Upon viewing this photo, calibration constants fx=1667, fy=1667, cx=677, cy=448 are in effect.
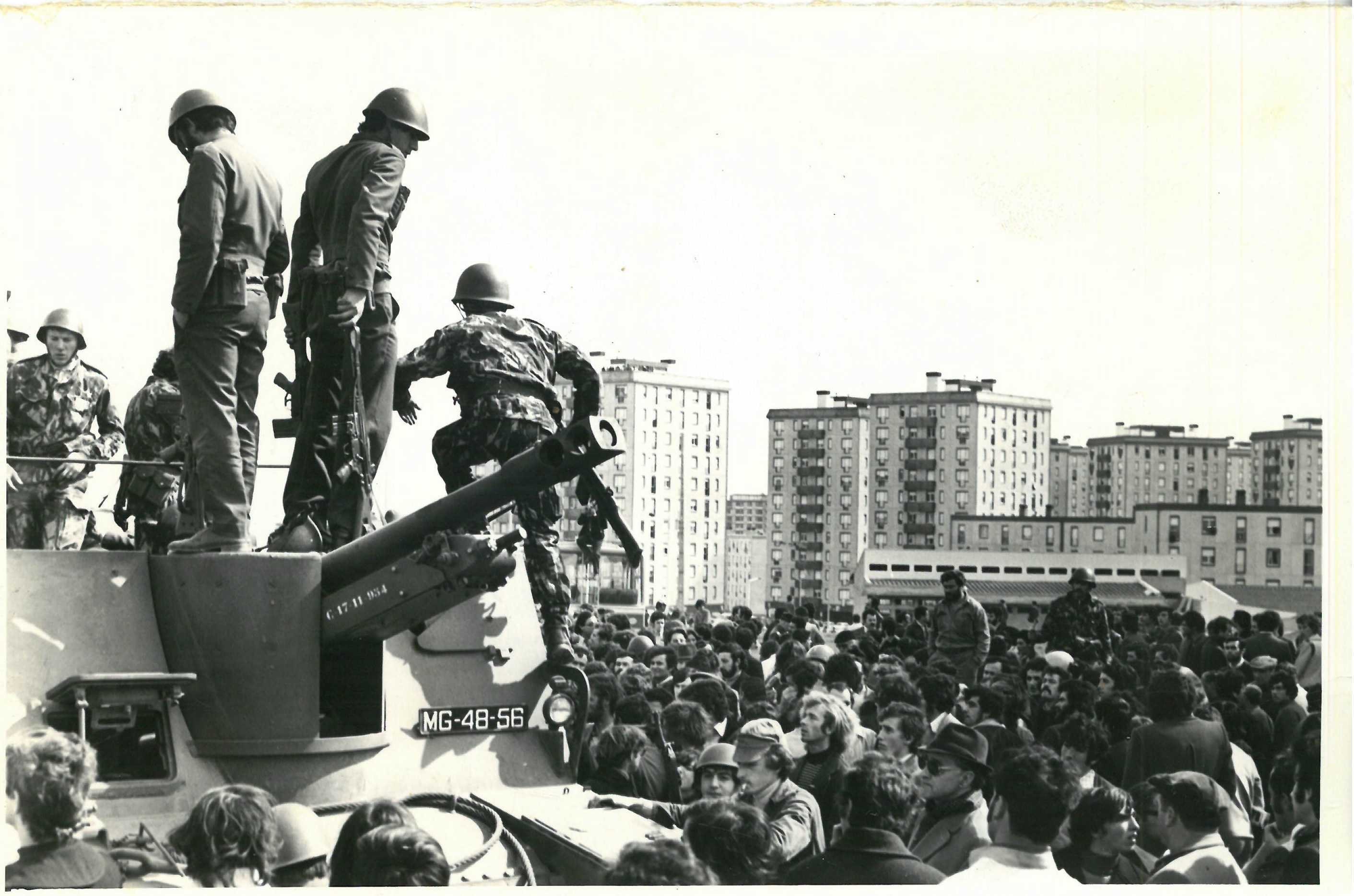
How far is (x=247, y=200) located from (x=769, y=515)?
13.2m

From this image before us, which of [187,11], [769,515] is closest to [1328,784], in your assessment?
[187,11]

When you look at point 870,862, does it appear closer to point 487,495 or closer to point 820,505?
point 487,495

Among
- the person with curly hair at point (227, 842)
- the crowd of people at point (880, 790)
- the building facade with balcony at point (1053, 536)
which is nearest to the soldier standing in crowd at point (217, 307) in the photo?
the crowd of people at point (880, 790)

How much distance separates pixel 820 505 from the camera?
111 ft

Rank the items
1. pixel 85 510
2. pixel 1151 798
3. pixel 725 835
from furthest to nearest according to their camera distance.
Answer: pixel 85 510
pixel 1151 798
pixel 725 835

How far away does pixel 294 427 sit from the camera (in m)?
7.49

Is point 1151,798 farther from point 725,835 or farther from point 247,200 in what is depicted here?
point 247,200

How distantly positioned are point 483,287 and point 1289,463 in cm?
622

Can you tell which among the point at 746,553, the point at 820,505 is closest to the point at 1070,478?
the point at 746,553

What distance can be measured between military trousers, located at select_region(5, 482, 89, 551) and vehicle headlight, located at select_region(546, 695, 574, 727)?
12.4ft

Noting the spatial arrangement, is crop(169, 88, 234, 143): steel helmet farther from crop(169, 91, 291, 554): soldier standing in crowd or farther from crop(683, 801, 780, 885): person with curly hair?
crop(683, 801, 780, 885): person with curly hair

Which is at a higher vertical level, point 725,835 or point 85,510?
point 85,510

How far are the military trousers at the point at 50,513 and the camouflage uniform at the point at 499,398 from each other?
2.25 m

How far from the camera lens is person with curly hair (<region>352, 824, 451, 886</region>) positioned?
17.9ft
